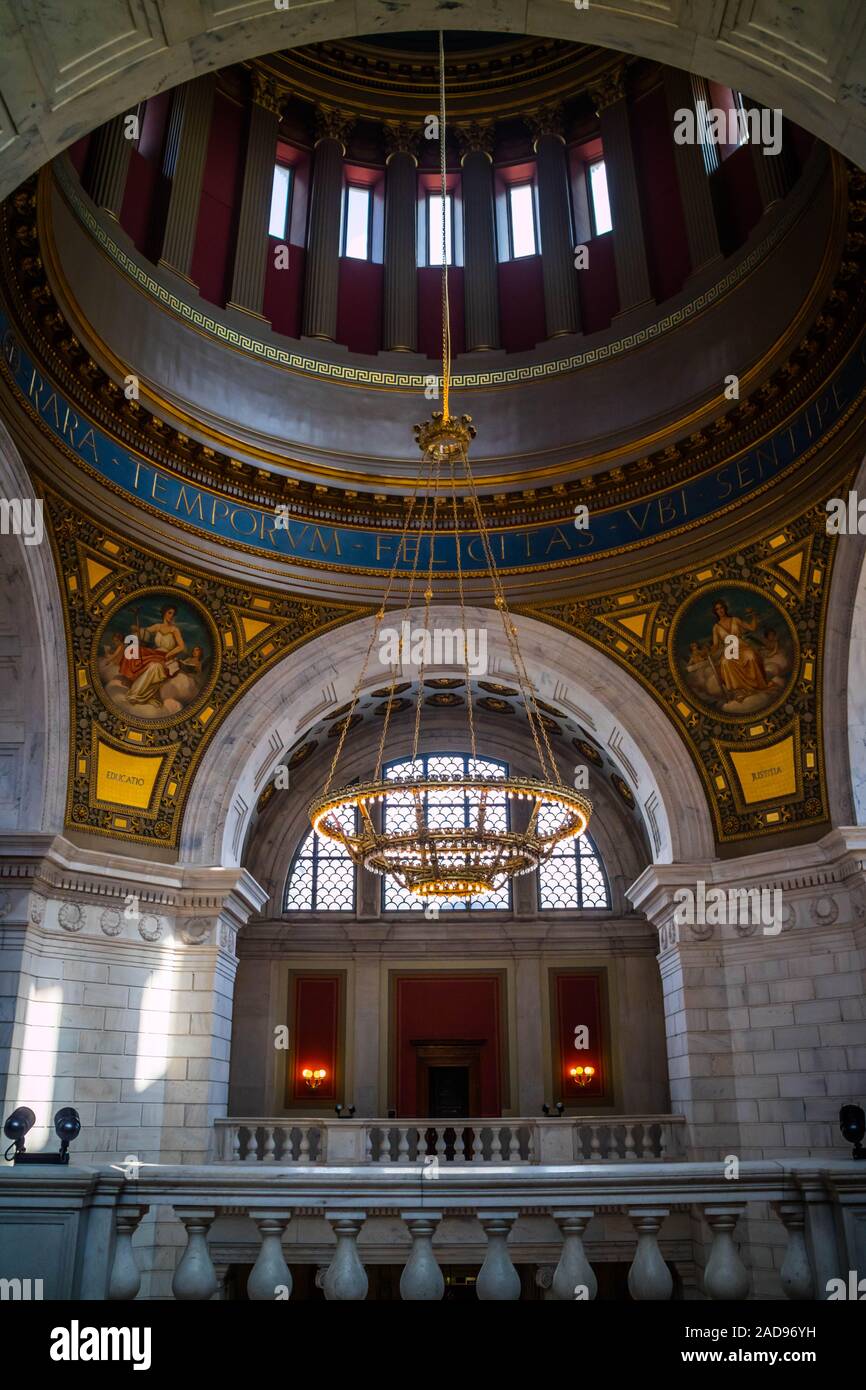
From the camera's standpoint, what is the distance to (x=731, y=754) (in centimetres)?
1424

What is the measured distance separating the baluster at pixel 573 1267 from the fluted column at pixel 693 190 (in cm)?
1309

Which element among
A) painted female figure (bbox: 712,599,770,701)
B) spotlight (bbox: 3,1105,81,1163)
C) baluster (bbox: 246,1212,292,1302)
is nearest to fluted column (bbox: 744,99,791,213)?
painted female figure (bbox: 712,599,770,701)

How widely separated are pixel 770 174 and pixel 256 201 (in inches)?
283

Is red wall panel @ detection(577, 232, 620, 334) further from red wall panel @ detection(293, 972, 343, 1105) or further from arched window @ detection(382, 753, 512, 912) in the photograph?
red wall panel @ detection(293, 972, 343, 1105)

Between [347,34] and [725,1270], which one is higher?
[347,34]

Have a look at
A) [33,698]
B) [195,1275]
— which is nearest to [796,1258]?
[195,1275]

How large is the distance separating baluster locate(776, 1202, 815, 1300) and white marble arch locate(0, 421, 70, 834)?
9574mm

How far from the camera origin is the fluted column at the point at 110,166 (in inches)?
532

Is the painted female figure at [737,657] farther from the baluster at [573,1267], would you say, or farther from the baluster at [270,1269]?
the baluster at [270,1269]

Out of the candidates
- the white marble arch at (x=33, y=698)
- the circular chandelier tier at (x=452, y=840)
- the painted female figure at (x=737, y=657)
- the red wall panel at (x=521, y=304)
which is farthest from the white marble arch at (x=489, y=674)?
the circular chandelier tier at (x=452, y=840)

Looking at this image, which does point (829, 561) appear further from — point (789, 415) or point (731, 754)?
point (731, 754)

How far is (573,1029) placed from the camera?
17781 mm

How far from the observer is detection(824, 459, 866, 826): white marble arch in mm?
12820

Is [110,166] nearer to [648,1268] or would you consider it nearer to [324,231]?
[324,231]
